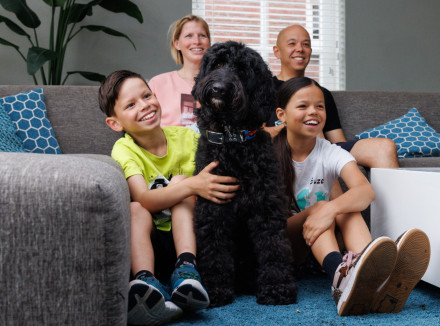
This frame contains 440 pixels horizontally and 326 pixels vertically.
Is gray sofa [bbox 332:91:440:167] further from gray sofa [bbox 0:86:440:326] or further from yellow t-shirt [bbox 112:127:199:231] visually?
gray sofa [bbox 0:86:440:326]

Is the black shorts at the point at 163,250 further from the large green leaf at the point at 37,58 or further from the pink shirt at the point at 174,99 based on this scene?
the large green leaf at the point at 37,58

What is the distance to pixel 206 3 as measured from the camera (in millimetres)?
3830

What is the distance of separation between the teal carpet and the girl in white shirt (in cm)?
4

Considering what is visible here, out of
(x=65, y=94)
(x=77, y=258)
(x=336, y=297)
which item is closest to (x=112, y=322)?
(x=77, y=258)

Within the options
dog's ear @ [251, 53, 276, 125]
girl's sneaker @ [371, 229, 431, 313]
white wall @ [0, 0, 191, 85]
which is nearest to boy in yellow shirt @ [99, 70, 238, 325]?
dog's ear @ [251, 53, 276, 125]

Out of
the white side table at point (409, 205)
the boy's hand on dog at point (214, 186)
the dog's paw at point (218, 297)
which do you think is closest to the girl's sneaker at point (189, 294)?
the dog's paw at point (218, 297)

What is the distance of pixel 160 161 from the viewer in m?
1.53

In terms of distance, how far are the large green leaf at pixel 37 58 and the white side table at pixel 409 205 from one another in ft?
6.81

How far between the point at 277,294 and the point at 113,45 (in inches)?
112

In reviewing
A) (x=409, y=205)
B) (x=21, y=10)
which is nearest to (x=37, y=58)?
(x=21, y=10)

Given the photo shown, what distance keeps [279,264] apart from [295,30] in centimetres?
170

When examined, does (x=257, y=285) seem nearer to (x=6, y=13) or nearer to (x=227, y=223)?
(x=227, y=223)

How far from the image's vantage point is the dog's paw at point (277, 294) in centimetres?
120

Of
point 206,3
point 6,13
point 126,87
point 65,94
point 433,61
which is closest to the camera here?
point 126,87
